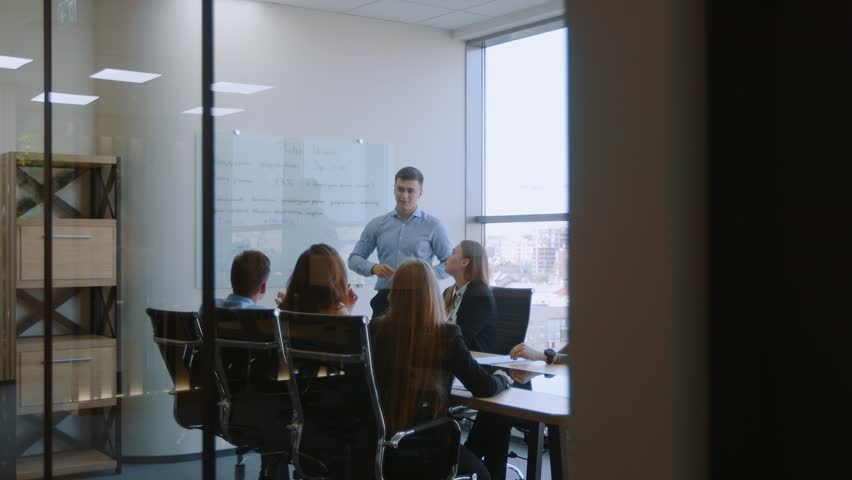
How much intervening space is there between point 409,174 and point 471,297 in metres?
0.38

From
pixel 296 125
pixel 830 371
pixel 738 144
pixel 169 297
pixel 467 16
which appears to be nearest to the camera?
pixel 830 371

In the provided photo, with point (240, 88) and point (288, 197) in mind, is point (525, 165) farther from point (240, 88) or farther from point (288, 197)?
point (240, 88)

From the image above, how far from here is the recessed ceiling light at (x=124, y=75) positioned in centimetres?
260

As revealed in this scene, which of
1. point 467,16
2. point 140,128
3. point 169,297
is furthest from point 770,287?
point 140,128

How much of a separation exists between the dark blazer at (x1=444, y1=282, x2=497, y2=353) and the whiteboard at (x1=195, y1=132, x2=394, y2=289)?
28 centimetres

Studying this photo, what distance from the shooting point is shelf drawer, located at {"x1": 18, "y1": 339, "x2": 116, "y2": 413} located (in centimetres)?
292

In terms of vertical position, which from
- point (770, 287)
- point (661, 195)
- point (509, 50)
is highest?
point (509, 50)

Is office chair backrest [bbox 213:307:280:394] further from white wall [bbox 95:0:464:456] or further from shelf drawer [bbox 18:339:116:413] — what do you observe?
shelf drawer [bbox 18:339:116:413]

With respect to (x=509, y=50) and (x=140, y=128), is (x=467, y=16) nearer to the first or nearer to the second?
(x=509, y=50)

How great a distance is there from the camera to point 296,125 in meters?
2.17

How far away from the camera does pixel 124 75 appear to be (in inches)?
107

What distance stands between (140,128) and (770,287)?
2.08 m

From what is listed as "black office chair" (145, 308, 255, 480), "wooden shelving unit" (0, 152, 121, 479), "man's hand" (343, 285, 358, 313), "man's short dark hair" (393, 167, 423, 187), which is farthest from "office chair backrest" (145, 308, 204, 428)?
"man's short dark hair" (393, 167, 423, 187)

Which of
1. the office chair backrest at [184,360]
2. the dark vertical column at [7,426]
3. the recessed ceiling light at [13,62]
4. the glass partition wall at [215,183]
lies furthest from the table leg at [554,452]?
the recessed ceiling light at [13,62]
